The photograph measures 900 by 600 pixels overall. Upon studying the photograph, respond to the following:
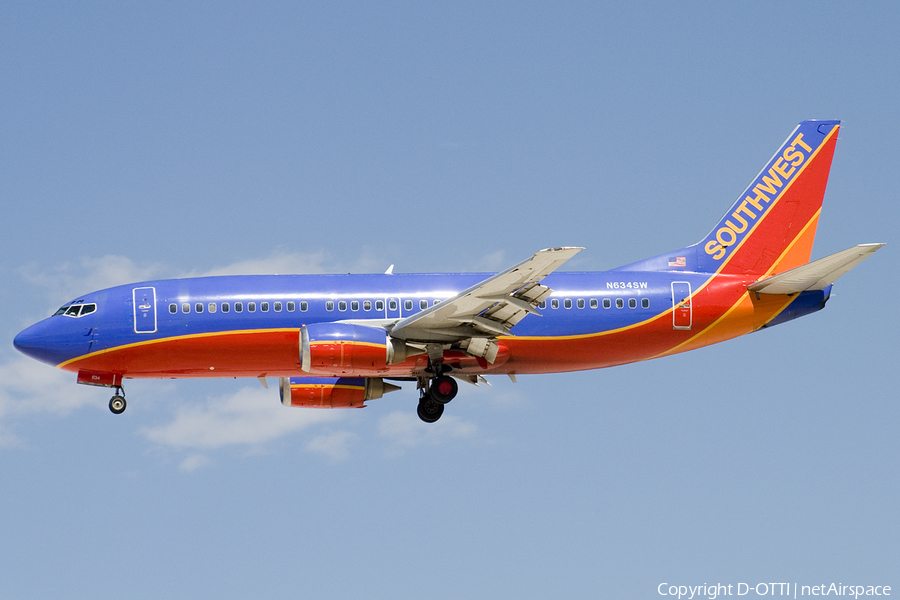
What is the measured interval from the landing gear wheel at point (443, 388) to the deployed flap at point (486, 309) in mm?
1965

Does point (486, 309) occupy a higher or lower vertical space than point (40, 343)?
lower

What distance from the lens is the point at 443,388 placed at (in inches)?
1470

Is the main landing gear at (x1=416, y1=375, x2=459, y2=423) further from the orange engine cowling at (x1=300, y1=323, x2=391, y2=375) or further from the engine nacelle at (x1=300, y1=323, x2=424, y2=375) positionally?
the orange engine cowling at (x1=300, y1=323, x2=391, y2=375)

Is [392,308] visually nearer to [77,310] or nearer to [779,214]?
[77,310]

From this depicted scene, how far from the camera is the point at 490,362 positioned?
36594mm

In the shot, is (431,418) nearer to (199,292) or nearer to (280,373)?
(280,373)

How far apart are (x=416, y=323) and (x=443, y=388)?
3.34m

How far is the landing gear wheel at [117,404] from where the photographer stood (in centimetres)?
3741

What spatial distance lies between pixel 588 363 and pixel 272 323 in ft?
35.4

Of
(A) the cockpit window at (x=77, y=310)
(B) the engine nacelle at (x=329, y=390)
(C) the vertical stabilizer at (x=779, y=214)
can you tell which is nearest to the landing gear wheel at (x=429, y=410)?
(B) the engine nacelle at (x=329, y=390)

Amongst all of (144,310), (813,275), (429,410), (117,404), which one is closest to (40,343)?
(117,404)

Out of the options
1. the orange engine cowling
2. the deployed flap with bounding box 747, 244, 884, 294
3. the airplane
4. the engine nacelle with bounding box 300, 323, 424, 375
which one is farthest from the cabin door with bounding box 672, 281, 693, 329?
the orange engine cowling

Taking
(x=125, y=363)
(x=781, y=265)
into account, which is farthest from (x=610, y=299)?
(x=125, y=363)

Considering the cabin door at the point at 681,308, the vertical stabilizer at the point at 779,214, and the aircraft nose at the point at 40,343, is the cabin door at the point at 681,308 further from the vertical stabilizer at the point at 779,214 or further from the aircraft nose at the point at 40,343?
the aircraft nose at the point at 40,343
